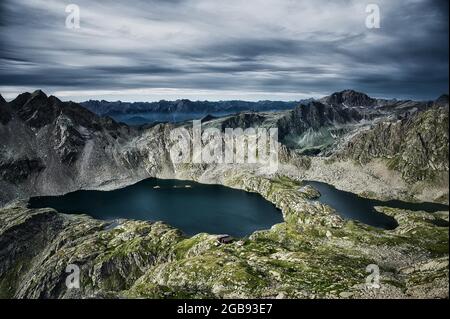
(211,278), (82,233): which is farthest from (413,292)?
(82,233)
